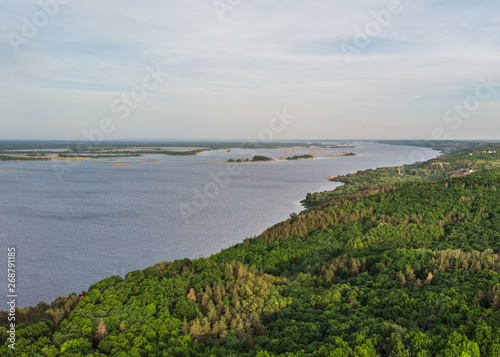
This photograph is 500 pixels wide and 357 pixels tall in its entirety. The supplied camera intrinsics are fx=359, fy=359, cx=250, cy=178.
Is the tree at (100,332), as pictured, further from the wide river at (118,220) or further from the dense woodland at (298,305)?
the wide river at (118,220)

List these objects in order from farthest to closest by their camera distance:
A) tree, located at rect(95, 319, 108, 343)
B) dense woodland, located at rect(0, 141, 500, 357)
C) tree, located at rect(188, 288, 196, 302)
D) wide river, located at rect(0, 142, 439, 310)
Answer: wide river, located at rect(0, 142, 439, 310)
tree, located at rect(188, 288, 196, 302)
tree, located at rect(95, 319, 108, 343)
dense woodland, located at rect(0, 141, 500, 357)

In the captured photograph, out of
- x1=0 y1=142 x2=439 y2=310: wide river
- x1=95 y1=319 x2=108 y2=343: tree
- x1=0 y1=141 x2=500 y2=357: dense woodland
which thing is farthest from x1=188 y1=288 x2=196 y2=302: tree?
x1=0 y1=142 x2=439 y2=310: wide river

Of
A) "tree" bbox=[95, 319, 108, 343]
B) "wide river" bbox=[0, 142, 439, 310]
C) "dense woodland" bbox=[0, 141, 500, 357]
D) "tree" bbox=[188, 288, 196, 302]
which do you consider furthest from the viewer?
"wide river" bbox=[0, 142, 439, 310]

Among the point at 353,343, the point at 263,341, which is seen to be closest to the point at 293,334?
the point at 263,341

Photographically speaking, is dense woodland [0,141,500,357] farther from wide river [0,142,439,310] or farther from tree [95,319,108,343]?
wide river [0,142,439,310]

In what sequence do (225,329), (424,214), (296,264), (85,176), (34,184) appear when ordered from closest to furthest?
(225,329) < (296,264) < (424,214) < (34,184) < (85,176)

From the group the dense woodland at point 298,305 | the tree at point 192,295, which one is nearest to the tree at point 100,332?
the dense woodland at point 298,305

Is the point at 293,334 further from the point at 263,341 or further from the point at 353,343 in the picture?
the point at 353,343
